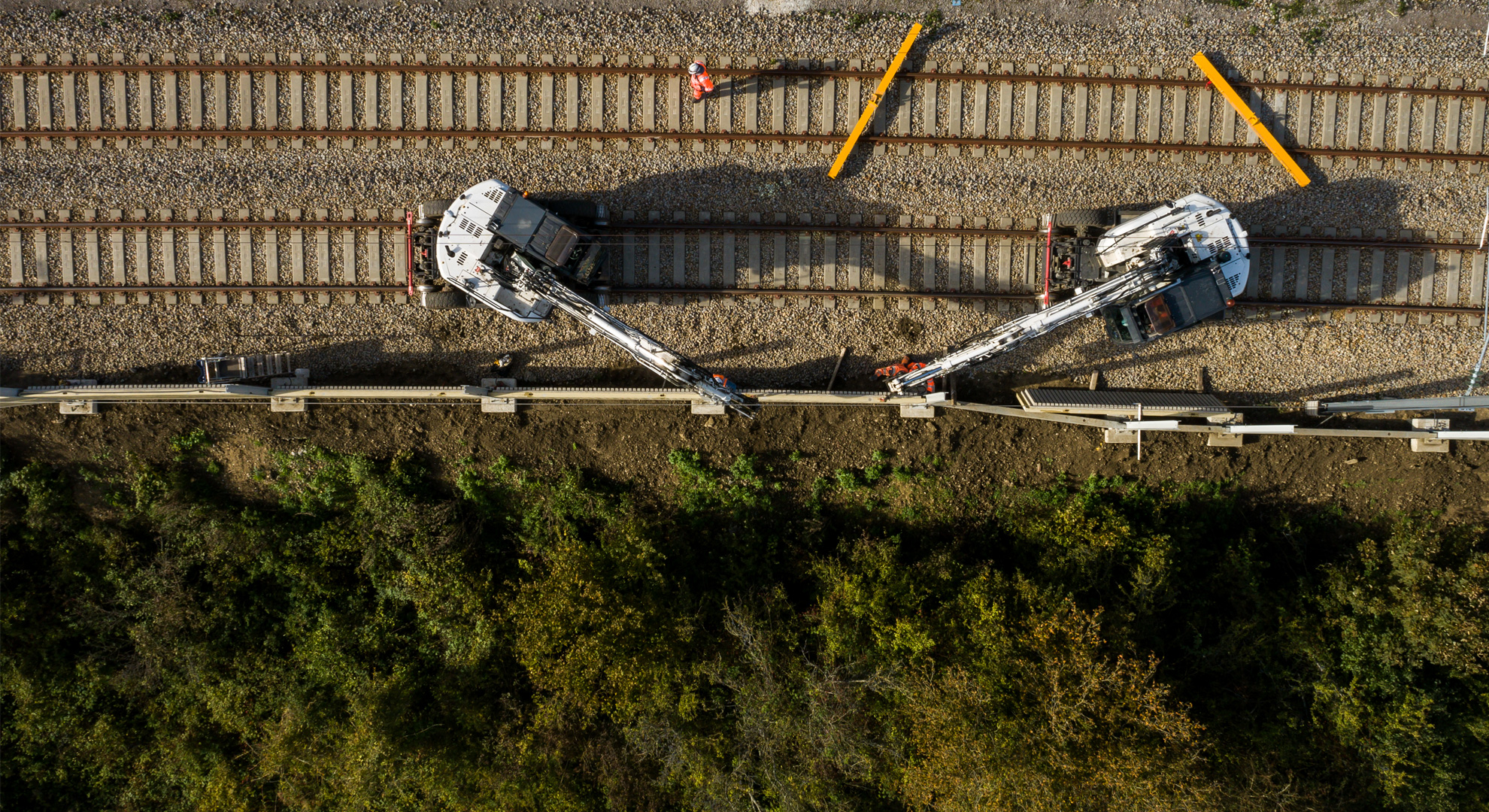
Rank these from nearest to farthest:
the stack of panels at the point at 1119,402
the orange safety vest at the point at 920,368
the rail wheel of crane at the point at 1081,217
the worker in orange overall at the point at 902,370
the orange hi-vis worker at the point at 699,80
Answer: the orange hi-vis worker at the point at 699,80
the rail wheel of crane at the point at 1081,217
the stack of panels at the point at 1119,402
the orange safety vest at the point at 920,368
the worker in orange overall at the point at 902,370

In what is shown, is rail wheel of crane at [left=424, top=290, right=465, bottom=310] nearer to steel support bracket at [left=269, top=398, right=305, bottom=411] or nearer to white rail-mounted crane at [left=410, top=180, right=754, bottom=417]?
white rail-mounted crane at [left=410, top=180, right=754, bottom=417]

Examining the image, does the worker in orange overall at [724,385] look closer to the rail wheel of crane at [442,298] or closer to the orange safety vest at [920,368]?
the orange safety vest at [920,368]

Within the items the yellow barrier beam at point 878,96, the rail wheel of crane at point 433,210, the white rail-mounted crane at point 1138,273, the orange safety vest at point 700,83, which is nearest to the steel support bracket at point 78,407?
the rail wheel of crane at point 433,210

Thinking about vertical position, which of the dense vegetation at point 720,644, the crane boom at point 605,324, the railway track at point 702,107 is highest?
the railway track at point 702,107

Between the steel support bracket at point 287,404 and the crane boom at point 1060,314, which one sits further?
the steel support bracket at point 287,404

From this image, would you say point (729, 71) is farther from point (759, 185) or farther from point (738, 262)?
point (738, 262)

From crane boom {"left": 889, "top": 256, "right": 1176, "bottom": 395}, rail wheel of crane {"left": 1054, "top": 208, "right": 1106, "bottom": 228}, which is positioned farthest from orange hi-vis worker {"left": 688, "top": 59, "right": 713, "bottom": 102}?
rail wheel of crane {"left": 1054, "top": 208, "right": 1106, "bottom": 228}
